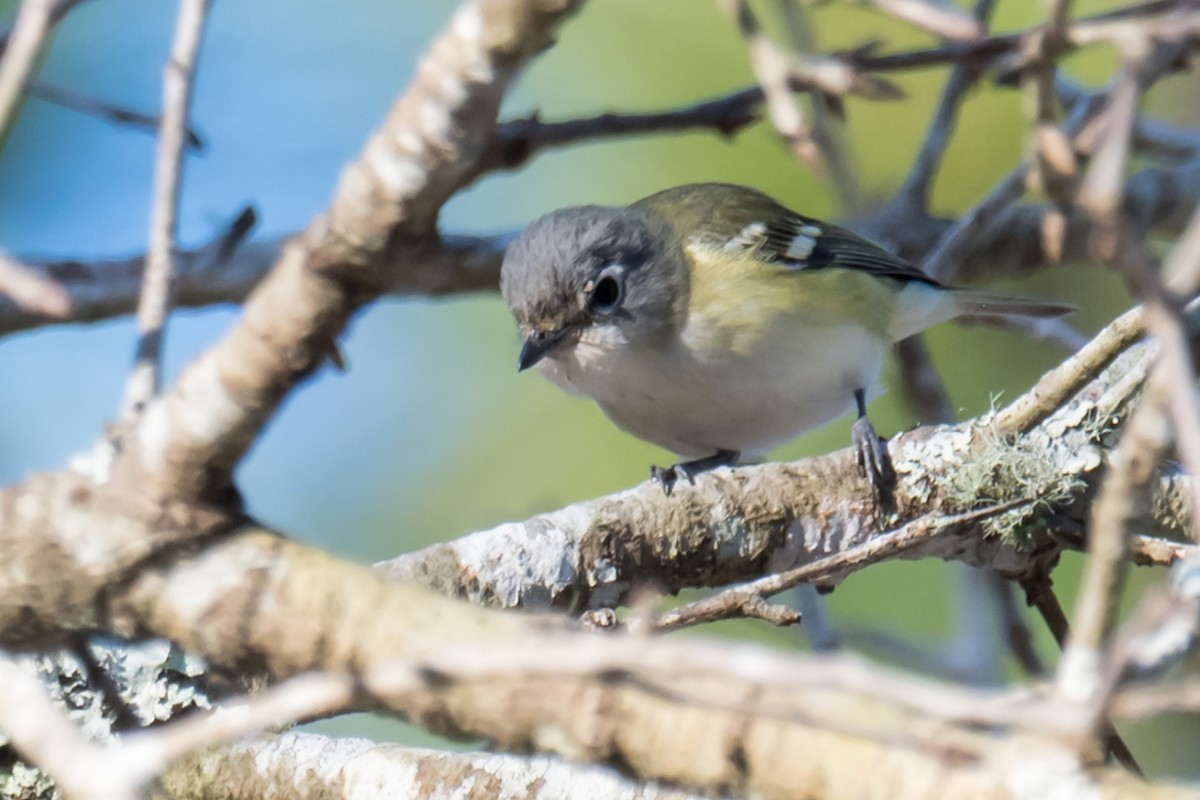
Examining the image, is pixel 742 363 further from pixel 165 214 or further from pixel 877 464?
pixel 165 214

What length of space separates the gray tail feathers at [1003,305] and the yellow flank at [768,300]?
401 mm

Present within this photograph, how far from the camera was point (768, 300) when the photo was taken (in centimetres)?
387

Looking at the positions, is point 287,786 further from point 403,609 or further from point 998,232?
point 998,232

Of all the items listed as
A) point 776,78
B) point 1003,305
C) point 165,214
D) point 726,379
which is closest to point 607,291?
point 726,379

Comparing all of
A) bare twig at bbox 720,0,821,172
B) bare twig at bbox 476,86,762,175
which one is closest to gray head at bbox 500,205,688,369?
bare twig at bbox 476,86,762,175

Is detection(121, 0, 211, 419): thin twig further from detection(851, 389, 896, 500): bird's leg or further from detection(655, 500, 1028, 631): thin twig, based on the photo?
detection(851, 389, 896, 500): bird's leg

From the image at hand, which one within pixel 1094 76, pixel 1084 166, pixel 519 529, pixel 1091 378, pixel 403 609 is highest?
pixel 1094 76

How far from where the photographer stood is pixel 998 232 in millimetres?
4871

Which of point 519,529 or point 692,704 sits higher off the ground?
point 519,529

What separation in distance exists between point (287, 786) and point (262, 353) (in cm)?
134

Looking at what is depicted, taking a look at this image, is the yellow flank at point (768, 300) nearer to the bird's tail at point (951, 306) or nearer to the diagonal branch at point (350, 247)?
the bird's tail at point (951, 306)

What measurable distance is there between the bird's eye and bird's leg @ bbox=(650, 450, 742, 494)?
619 millimetres

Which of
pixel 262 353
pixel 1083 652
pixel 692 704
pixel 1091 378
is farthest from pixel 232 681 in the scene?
pixel 1091 378

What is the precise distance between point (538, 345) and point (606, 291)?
0.32 meters
